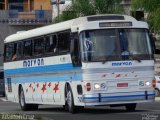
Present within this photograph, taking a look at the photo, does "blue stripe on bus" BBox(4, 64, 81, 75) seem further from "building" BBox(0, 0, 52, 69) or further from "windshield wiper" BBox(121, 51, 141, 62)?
"building" BBox(0, 0, 52, 69)

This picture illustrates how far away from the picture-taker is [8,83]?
3328 cm

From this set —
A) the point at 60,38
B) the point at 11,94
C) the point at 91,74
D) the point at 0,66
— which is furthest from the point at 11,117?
the point at 0,66

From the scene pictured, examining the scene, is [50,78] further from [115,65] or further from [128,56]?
[128,56]

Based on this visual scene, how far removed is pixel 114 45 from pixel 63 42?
2511mm

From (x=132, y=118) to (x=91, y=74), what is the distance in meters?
2.59

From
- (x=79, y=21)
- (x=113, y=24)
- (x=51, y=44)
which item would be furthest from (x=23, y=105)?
(x=113, y=24)

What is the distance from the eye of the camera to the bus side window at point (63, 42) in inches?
1006

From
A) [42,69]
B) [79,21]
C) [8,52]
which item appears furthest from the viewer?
[8,52]

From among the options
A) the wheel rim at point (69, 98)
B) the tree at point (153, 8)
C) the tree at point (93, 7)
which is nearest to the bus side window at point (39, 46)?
the wheel rim at point (69, 98)

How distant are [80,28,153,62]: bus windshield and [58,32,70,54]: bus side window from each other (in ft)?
4.45

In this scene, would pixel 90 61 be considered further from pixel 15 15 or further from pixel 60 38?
pixel 15 15

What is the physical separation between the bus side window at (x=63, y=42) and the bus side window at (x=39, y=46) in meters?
2.03

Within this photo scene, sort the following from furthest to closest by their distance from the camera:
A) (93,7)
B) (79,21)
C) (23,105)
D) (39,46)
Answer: (93,7), (23,105), (39,46), (79,21)

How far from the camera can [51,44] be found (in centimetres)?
2714
